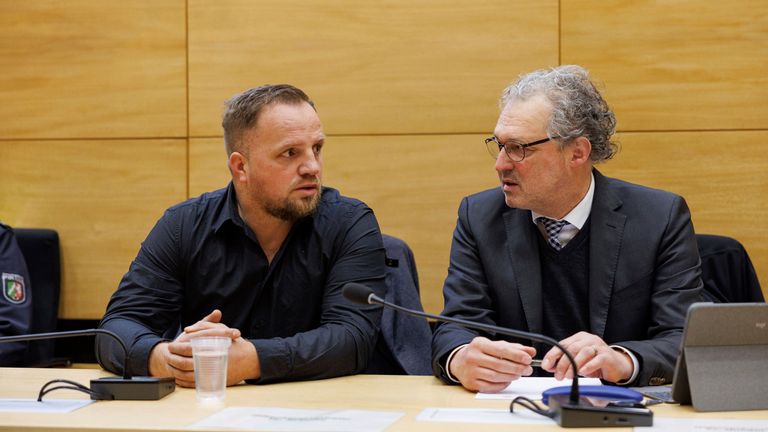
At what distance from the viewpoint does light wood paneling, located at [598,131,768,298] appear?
3336 millimetres

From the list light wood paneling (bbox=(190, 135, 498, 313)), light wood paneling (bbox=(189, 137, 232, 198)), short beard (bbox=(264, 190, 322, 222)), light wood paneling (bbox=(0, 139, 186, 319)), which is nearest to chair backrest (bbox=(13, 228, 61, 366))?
light wood paneling (bbox=(0, 139, 186, 319))

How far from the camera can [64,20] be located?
12.5 feet

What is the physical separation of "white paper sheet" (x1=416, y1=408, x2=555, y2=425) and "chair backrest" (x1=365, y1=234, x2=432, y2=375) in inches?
31.1

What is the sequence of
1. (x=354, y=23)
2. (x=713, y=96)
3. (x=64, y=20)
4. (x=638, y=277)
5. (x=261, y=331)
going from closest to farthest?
(x=638, y=277) → (x=261, y=331) → (x=713, y=96) → (x=354, y=23) → (x=64, y=20)

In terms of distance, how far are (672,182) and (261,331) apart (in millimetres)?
1759

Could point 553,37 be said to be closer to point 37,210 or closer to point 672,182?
point 672,182

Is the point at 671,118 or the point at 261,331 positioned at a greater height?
the point at 671,118

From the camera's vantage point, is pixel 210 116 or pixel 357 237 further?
pixel 210 116

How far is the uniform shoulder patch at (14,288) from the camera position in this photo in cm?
305

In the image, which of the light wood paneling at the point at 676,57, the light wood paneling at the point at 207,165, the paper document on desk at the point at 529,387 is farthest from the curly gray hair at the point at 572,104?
the light wood paneling at the point at 207,165

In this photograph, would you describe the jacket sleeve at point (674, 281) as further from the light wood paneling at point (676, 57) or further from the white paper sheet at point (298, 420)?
the light wood paneling at point (676, 57)

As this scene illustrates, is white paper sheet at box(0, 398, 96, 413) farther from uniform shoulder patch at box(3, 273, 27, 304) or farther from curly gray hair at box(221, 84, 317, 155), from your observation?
uniform shoulder patch at box(3, 273, 27, 304)

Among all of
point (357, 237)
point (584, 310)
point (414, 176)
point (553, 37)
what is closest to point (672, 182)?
point (553, 37)

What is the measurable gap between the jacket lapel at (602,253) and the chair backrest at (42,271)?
7.55 feet
